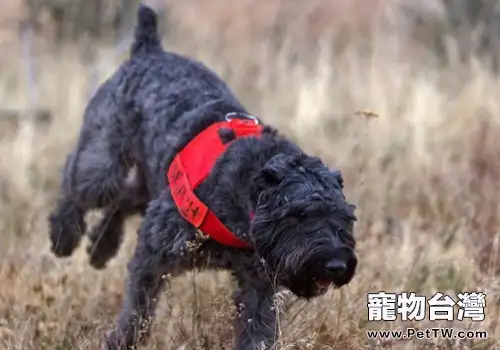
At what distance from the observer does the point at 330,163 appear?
7152 mm

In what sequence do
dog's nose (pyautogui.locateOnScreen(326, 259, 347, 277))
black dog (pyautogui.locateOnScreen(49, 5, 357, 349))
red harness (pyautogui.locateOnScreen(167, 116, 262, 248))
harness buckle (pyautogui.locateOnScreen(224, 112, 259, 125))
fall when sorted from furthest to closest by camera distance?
1. harness buckle (pyautogui.locateOnScreen(224, 112, 259, 125))
2. red harness (pyautogui.locateOnScreen(167, 116, 262, 248))
3. black dog (pyautogui.locateOnScreen(49, 5, 357, 349))
4. dog's nose (pyautogui.locateOnScreen(326, 259, 347, 277))

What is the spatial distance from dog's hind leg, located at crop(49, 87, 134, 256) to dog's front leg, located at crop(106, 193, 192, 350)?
767 millimetres

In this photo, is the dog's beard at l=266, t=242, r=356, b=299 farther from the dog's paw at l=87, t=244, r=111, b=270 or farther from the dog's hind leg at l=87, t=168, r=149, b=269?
the dog's paw at l=87, t=244, r=111, b=270

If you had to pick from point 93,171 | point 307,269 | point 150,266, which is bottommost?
point 150,266

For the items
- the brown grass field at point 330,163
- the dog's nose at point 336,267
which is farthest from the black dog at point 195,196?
the brown grass field at point 330,163

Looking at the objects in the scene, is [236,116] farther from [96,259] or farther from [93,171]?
[96,259]

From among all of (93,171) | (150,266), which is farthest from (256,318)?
(93,171)

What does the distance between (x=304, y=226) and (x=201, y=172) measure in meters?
0.86

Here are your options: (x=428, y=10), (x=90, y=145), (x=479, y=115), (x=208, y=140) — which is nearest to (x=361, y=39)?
(x=428, y=10)

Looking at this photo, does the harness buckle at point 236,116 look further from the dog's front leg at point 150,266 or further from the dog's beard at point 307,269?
the dog's beard at point 307,269

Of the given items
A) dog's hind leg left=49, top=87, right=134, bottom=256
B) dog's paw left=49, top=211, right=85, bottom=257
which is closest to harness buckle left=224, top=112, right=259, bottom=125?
dog's hind leg left=49, top=87, right=134, bottom=256

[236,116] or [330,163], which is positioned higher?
[236,116]

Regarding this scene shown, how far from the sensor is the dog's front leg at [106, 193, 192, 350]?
414cm

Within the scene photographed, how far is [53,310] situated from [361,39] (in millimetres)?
6224
